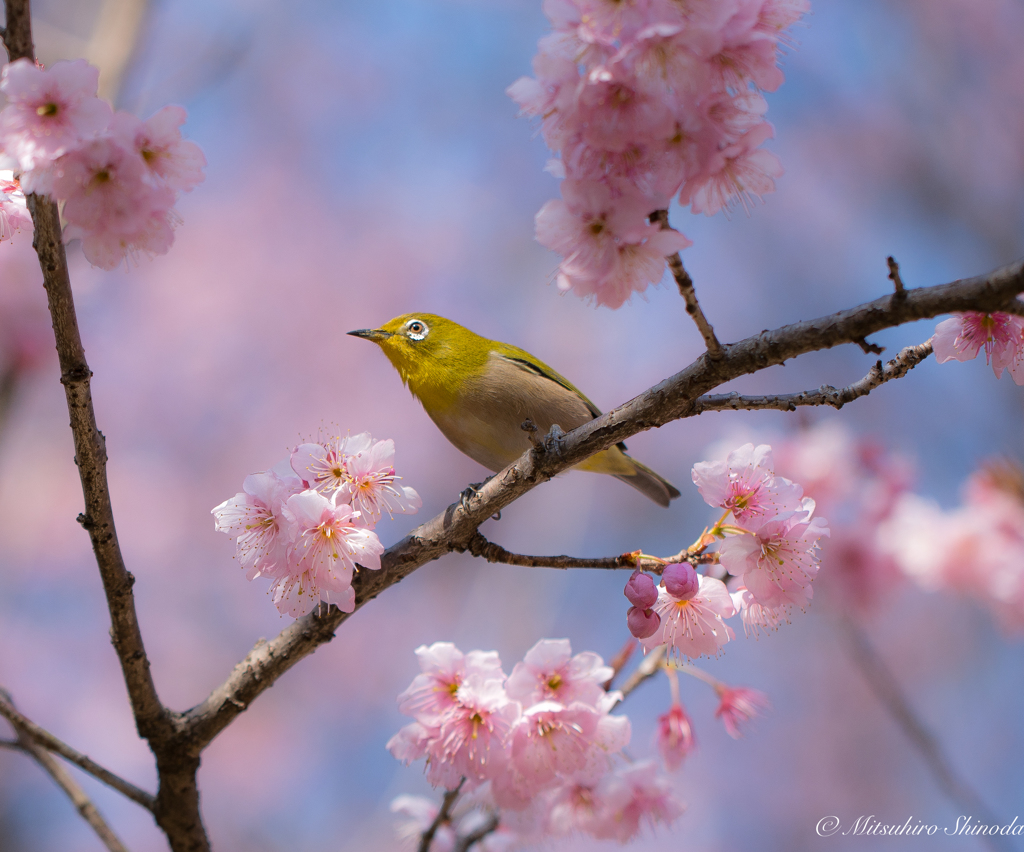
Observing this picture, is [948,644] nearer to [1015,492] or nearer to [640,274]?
[1015,492]

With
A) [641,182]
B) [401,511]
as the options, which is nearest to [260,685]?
[401,511]

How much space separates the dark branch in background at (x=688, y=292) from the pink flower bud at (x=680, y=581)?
0.60 m

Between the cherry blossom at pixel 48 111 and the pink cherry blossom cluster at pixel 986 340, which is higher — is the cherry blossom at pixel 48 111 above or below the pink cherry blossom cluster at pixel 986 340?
above

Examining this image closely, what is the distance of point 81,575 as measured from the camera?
8906 mm

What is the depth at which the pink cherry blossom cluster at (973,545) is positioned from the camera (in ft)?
15.1

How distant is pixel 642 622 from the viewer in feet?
6.21

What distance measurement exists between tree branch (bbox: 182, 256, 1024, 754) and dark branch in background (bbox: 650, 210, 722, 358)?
4 centimetres

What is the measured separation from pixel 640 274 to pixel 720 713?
1.88 m

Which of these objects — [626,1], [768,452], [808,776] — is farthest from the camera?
[808,776]

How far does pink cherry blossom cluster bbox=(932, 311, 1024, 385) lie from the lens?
1.71 metres

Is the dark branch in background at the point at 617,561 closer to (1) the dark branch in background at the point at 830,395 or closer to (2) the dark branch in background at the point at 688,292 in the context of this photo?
(1) the dark branch in background at the point at 830,395

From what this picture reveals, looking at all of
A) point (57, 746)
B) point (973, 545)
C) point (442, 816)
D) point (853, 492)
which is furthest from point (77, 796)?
point (973, 545)

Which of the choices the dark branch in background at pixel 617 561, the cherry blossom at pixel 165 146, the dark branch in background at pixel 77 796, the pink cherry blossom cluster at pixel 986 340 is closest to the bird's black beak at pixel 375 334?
the dark branch in background at pixel 617 561

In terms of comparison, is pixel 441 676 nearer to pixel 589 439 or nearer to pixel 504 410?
pixel 589 439
